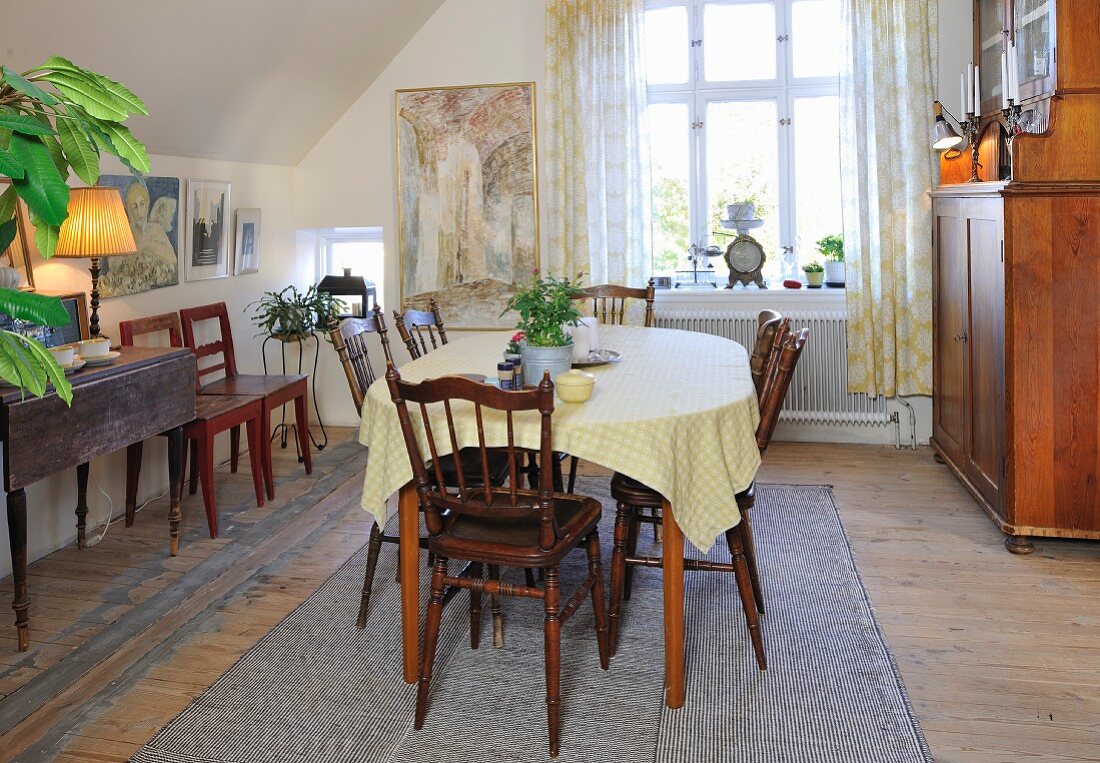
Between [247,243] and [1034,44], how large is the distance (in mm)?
3801

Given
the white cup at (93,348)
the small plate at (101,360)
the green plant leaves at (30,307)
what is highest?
the green plant leaves at (30,307)

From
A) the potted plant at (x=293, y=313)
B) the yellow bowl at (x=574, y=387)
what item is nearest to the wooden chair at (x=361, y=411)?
the yellow bowl at (x=574, y=387)

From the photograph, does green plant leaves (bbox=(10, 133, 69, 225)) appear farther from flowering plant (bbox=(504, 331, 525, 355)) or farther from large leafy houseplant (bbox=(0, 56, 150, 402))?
flowering plant (bbox=(504, 331, 525, 355))

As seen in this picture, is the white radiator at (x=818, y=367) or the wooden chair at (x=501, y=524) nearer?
the wooden chair at (x=501, y=524)

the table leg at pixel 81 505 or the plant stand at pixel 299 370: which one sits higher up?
the plant stand at pixel 299 370

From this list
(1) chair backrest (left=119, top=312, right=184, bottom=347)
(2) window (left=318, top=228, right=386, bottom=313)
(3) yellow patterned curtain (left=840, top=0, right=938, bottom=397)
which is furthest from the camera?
(2) window (left=318, top=228, right=386, bottom=313)

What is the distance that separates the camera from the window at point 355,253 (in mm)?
5996

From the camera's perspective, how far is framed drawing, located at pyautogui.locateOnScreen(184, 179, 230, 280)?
15.6 ft

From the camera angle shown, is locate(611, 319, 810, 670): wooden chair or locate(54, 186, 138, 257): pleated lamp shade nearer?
locate(611, 319, 810, 670): wooden chair

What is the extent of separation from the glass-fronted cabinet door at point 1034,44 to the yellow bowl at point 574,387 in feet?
7.23

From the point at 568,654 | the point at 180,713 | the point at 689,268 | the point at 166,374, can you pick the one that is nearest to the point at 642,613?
the point at 568,654

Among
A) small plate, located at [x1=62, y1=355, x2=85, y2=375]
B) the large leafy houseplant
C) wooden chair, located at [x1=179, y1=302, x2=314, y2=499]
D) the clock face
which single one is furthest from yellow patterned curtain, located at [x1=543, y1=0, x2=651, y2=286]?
the large leafy houseplant

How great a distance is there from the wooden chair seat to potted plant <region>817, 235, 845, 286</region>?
3010 mm

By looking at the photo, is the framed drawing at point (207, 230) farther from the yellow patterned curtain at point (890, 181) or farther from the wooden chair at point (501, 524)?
the yellow patterned curtain at point (890, 181)
